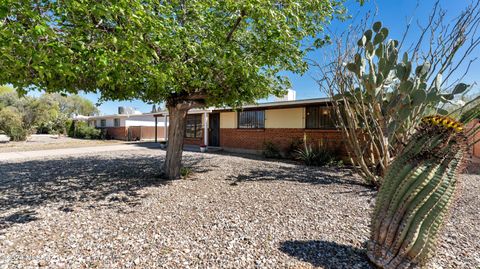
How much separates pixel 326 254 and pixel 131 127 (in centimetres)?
2443

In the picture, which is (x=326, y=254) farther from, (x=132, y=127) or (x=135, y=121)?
(x=135, y=121)

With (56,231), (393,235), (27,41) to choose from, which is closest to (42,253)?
(56,231)

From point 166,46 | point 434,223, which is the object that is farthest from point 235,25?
point 434,223

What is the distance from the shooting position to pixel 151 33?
3.29m

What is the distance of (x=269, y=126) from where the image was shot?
1213 centimetres

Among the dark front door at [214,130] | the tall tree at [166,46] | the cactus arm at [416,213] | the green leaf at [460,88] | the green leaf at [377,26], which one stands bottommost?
the cactus arm at [416,213]

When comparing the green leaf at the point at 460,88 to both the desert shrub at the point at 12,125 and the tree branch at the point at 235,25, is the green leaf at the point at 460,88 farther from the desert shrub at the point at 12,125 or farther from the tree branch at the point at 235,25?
the desert shrub at the point at 12,125

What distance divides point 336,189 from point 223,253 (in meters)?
3.81

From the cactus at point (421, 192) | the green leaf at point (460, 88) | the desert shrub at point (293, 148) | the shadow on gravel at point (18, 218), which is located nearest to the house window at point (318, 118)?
Result: the desert shrub at point (293, 148)

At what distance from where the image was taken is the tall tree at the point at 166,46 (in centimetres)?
258

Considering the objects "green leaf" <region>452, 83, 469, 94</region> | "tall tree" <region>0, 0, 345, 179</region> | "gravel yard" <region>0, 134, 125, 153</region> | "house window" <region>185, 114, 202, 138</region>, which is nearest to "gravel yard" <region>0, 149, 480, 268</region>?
"tall tree" <region>0, 0, 345, 179</region>

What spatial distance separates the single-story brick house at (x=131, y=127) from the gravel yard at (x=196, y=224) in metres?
17.7

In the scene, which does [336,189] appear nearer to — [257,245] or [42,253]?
[257,245]

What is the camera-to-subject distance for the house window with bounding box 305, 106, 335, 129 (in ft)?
33.2
